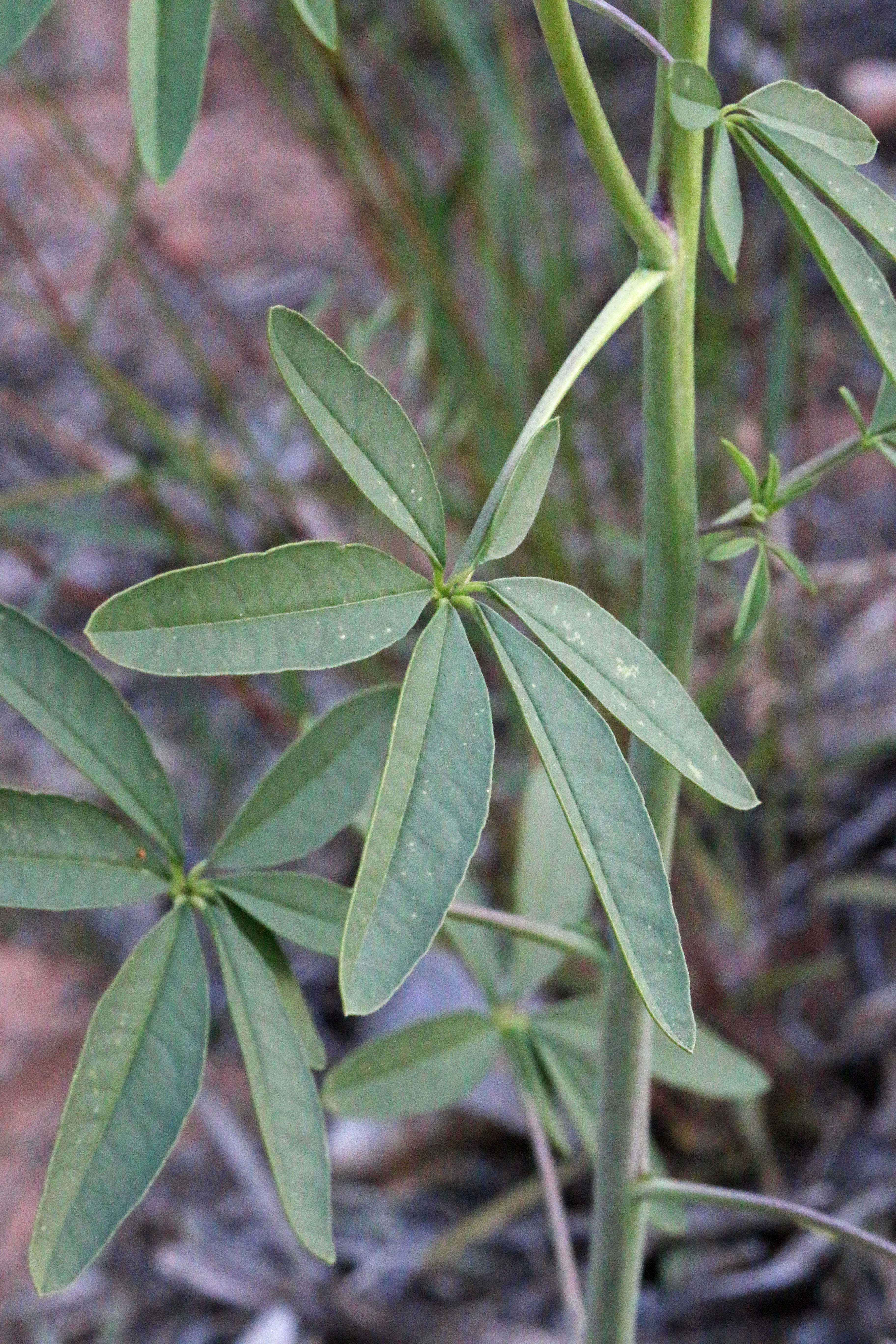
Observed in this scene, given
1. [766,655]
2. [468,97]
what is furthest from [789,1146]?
[468,97]

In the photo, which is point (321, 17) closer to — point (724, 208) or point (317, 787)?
point (724, 208)

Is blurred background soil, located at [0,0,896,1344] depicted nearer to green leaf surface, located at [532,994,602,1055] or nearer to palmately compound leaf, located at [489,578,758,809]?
green leaf surface, located at [532,994,602,1055]

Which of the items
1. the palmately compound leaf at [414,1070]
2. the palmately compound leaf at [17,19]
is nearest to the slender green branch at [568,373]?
the palmately compound leaf at [17,19]

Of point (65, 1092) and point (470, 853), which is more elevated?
point (65, 1092)

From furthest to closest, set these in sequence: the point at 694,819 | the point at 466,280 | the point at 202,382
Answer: the point at 466,280, the point at 694,819, the point at 202,382

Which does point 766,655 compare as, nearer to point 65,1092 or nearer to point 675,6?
point 65,1092

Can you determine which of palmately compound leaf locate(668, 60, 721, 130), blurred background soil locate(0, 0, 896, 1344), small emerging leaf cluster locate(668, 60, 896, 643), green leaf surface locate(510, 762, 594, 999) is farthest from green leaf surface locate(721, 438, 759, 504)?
blurred background soil locate(0, 0, 896, 1344)
